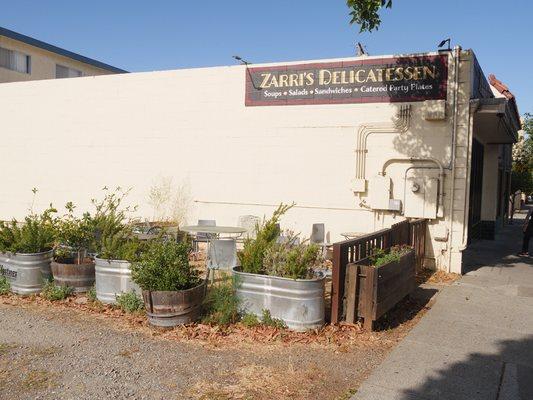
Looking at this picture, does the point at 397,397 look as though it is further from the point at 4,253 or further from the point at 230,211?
the point at 230,211

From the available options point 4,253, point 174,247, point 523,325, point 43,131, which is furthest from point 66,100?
point 523,325

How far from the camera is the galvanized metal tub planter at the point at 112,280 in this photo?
6445mm

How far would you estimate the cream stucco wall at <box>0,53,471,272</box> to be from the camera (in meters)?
9.98

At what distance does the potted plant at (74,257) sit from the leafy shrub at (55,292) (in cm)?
6

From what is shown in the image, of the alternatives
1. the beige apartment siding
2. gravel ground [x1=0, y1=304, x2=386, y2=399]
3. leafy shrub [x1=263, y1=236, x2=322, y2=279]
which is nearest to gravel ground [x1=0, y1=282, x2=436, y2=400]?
gravel ground [x1=0, y1=304, x2=386, y2=399]

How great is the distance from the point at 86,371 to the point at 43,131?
11940 millimetres

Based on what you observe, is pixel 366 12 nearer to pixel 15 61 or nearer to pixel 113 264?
pixel 113 264

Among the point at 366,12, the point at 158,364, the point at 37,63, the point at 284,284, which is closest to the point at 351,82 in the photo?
the point at 366,12

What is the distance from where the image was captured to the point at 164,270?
5766 millimetres

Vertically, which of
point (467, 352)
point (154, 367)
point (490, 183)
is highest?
point (490, 183)

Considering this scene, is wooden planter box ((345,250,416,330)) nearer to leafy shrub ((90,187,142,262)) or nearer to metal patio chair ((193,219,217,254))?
leafy shrub ((90,187,142,262))

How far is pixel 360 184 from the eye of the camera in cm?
1034

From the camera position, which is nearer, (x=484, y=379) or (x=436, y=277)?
(x=484, y=379)

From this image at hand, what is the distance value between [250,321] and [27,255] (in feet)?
11.2
